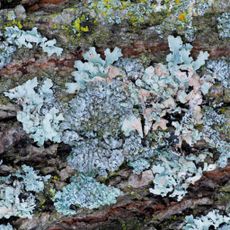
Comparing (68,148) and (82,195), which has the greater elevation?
(68,148)

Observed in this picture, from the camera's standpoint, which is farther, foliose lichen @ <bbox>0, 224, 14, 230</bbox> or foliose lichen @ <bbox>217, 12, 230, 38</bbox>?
foliose lichen @ <bbox>217, 12, 230, 38</bbox>

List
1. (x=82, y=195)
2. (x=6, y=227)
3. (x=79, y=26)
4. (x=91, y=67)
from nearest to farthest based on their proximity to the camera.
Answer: (x=6, y=227) → (x=82, y=195) → (x=91, y=67) → (x=79, y=26)

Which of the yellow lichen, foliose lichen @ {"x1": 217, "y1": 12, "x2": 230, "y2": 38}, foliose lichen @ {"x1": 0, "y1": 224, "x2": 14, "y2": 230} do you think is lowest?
foliose lichen @ {"x1": 0, "y1": 224, "x2": 14, "y2": 230}

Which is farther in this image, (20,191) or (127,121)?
(127,121)

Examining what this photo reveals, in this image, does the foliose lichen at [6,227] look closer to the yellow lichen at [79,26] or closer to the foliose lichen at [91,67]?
the foliose lichen at [91,67]

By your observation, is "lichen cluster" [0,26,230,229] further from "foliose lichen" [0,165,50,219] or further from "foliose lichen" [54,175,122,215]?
"foliose lichen" [0,165,50,219]

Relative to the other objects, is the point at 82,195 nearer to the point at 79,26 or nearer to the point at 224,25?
the point at 79,26

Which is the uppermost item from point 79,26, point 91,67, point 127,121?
point 79,26

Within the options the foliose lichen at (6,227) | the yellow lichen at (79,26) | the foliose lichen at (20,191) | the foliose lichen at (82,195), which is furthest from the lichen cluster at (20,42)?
the foliose lichen at (6,227)

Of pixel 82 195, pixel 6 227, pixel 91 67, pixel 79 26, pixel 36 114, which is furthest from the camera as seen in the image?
pixel 79 26

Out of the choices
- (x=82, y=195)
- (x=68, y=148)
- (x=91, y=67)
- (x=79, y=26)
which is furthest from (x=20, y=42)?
(x=82, y=195)

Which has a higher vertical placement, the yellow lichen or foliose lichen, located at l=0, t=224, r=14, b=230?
the yellow lichen

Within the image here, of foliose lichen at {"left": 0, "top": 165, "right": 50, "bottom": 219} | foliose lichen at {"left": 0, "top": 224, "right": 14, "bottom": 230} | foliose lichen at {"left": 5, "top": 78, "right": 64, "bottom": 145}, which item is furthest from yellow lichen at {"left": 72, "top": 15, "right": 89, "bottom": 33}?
foliose lichen at {"left": 0, "top": 224, "right": 14, "bottom": 230}
